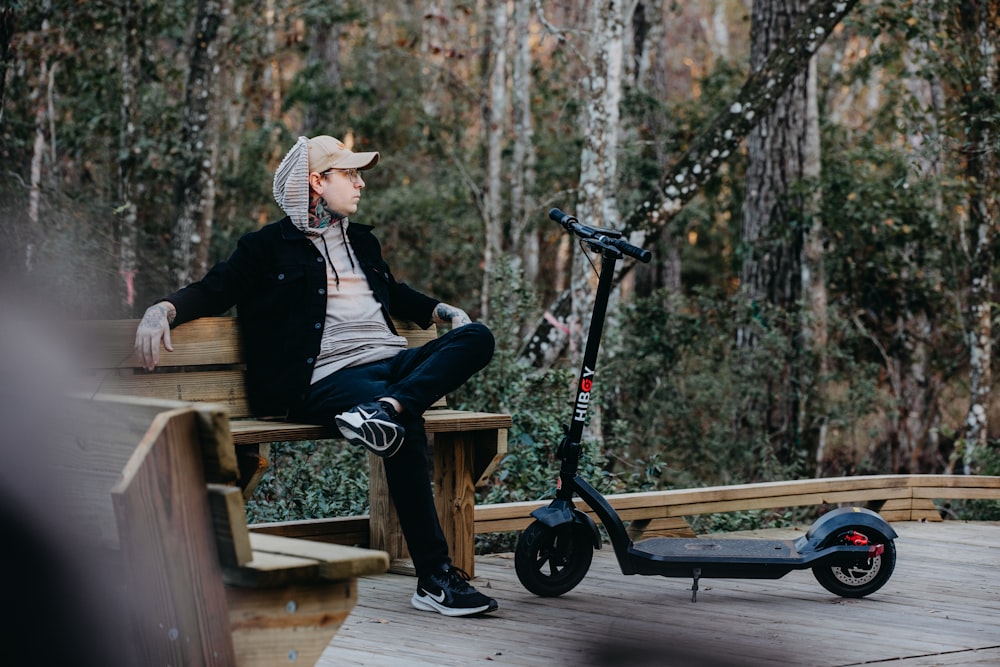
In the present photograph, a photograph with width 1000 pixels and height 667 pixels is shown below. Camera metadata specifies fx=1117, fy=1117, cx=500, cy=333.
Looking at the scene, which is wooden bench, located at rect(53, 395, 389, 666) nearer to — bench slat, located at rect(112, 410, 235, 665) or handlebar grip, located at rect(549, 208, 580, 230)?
bench slat, located at rect(112, 410, 235, 665)

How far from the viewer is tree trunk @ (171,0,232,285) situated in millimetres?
9719

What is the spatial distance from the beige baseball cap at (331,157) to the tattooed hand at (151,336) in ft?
2.77

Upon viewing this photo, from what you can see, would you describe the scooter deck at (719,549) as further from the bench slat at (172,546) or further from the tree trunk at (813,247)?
the tree trunk at (813,247)

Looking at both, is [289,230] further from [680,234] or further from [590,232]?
[680,234]

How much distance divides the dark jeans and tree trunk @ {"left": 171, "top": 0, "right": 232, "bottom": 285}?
600 centimetres

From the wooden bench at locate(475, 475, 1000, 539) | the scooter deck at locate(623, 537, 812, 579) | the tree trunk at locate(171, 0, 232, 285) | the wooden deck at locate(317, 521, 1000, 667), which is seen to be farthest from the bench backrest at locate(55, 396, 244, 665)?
A: the tree trunk at locate(171, 0, 232, 285)

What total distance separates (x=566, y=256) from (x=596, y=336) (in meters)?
16.2

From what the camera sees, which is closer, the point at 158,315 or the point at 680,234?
the point at 158,315

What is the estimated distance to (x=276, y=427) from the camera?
3861mm

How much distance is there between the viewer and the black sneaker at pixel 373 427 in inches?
143

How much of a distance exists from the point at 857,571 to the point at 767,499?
120cm

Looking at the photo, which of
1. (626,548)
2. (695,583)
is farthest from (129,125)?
(695,583)

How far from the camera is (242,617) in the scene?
182 cm

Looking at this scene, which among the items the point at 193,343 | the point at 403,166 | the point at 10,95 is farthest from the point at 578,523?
the point at 403,166
